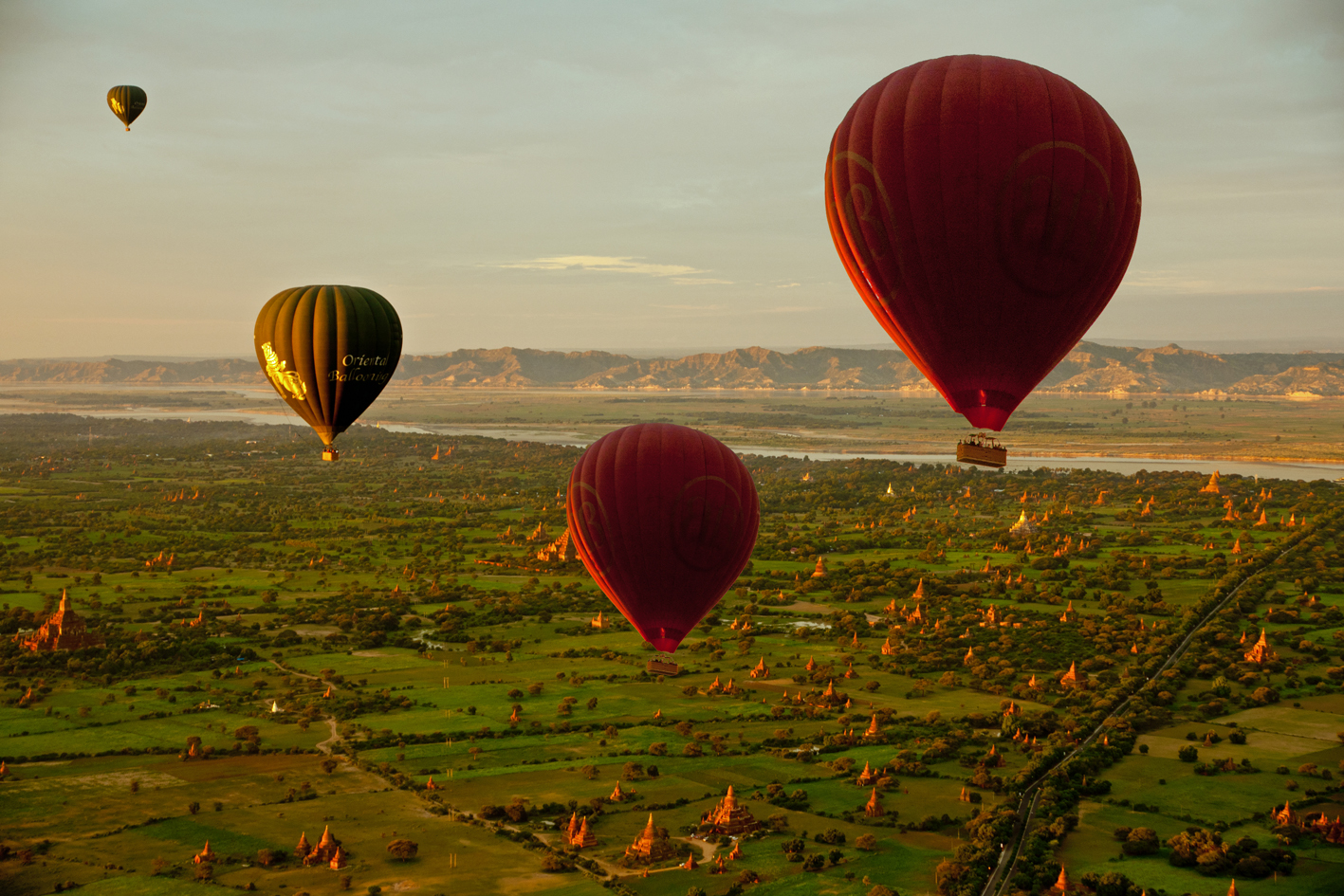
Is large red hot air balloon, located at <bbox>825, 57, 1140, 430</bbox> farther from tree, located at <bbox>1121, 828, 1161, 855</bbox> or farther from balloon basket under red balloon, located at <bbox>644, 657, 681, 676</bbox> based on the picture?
tree, located at <bbox>1121, 828, 1161, 855</bbox>

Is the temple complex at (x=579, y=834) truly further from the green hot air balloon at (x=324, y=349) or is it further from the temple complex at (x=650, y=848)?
the green hot air balloon at (x=324, y=349)

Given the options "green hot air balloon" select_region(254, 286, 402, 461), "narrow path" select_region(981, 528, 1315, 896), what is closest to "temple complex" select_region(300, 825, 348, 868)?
"green hot air balloon" select_region(254, 286, 402, 461)

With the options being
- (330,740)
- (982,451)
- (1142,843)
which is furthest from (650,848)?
(982,451)

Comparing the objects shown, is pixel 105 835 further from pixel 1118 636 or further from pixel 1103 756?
pixel 1118 636

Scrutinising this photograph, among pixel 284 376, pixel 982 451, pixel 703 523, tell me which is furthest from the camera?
pixel 284 376

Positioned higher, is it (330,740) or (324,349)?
(324,349)

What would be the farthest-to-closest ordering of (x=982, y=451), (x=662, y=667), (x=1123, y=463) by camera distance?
(x=1123, y=463)
(x=662, y=667)
(x=982, y=451)

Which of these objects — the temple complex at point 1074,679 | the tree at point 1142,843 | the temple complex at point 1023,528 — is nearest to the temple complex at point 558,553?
the temple complex at point 1023,528

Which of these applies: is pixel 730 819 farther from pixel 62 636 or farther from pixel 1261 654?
pixel 62 636
